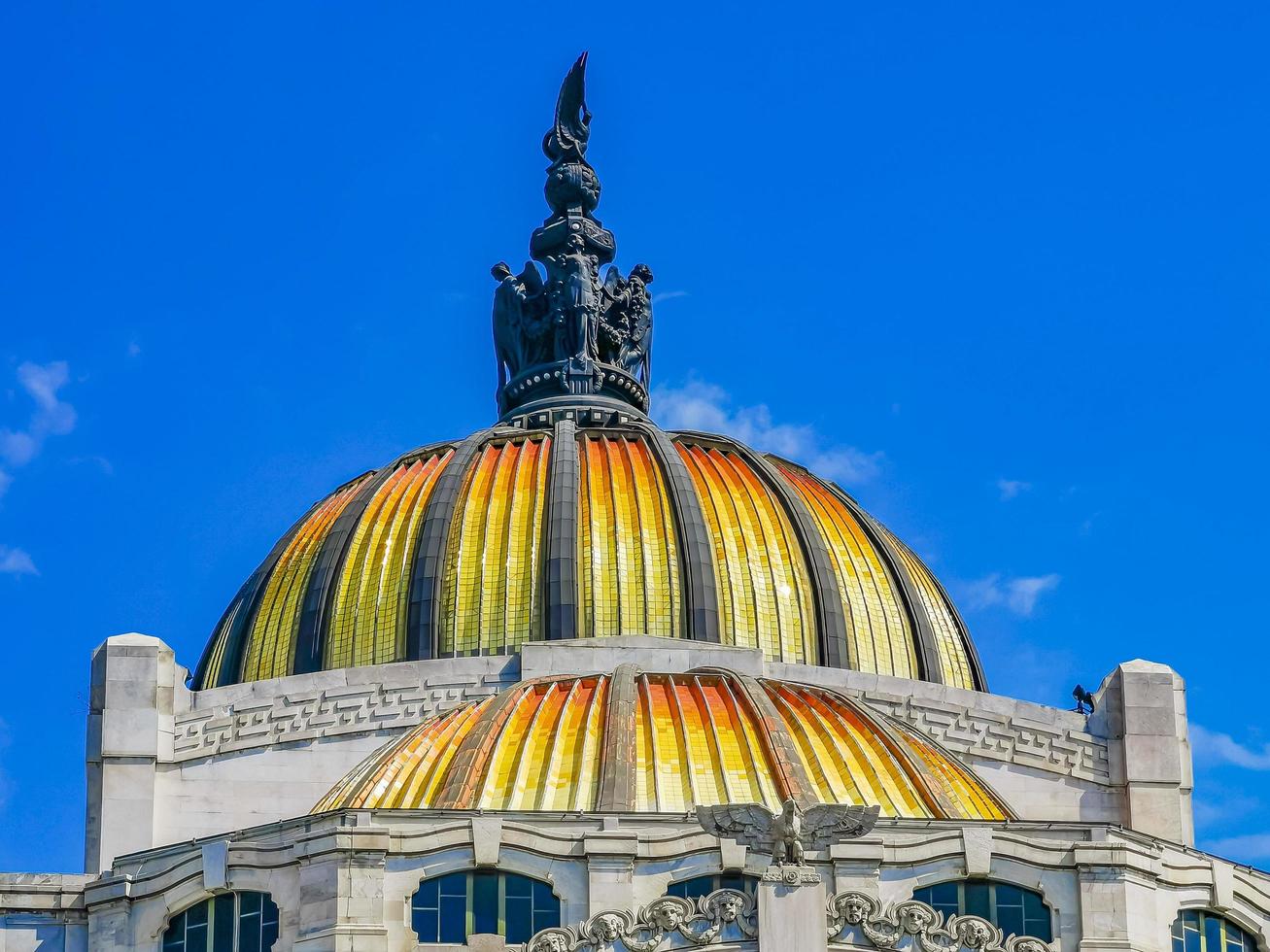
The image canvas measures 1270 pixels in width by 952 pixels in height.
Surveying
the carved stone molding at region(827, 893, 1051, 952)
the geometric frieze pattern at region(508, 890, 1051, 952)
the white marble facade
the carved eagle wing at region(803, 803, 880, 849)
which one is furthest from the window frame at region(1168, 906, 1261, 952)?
the carved eagle wing at region(803, 803, 880, 849)

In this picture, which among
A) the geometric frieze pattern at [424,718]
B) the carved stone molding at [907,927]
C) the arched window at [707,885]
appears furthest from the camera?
the geometric frieze pattern at [424,718]

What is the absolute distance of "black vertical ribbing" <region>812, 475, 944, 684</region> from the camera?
312 ft

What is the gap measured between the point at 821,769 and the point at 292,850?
1277 cm

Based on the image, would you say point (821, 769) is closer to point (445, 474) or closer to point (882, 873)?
Result: point (882, 873)

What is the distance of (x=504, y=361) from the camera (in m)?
112

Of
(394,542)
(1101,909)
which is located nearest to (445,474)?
(394,542)

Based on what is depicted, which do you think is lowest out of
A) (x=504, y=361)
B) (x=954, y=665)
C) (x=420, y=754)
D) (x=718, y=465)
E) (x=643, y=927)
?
Result: (x=643, y=927)

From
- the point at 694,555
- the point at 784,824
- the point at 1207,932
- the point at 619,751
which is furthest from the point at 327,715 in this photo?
the point at 1207,932

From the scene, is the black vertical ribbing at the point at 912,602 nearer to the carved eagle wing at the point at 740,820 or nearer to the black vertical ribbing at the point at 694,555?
the black vertical ribbing at the point at 694,555

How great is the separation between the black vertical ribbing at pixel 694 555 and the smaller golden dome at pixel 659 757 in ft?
24.7

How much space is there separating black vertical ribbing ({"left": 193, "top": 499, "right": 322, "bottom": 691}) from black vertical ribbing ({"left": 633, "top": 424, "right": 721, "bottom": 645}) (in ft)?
36.5

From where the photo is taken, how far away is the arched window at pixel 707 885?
74.7 m

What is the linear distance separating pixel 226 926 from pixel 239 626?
2177 centimetres

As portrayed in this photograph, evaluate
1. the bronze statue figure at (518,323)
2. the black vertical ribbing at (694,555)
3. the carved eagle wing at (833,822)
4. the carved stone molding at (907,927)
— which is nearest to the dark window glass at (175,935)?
the carved eagle wing at (833,822)
